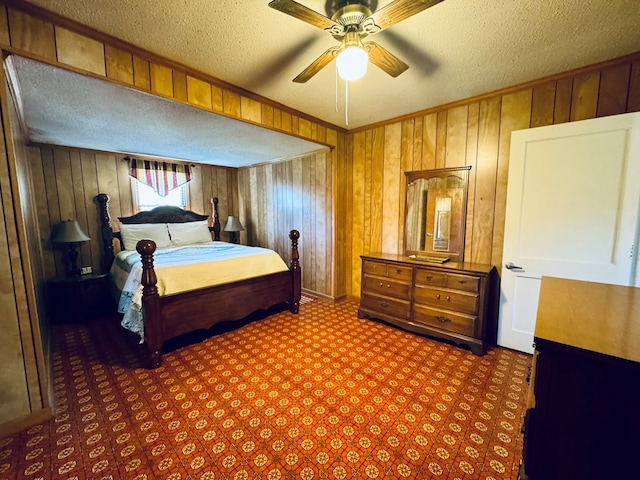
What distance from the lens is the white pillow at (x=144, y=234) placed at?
386 centimetres

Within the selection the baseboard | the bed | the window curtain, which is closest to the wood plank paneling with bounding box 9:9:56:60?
the bed

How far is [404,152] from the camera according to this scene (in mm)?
3230

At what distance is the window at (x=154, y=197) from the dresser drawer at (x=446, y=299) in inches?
167

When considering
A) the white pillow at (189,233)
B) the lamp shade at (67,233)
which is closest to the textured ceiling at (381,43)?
the lamp shade at (67,233)

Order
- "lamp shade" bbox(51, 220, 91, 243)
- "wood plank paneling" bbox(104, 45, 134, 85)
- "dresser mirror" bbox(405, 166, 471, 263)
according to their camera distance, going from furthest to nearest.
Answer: "lamp shade" bbox(51, 220, 91, 243) → "dresser mirror" bbox(405, 166, 471, 263) → "wood plank paneling" bbox(104, 45, 134, 85)

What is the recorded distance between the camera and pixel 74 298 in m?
3.15

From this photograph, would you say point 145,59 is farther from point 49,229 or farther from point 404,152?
point 49,229

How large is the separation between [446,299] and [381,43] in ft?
7.35

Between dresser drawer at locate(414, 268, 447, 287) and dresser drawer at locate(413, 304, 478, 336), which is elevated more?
dresser drawer at locate(414, 268, 447, 287)

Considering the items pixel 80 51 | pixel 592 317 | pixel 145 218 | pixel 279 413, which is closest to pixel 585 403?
pixel 592 317

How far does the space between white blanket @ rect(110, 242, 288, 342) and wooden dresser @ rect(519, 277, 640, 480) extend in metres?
Result: 2.57

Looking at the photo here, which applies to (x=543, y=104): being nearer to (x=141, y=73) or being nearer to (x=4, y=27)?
(x=141, y=73)

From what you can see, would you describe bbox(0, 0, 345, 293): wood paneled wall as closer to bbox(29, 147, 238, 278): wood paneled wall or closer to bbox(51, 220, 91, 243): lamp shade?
bbox(51, 220, 91, 243): lamp shade

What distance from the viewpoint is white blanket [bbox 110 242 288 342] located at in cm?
236
